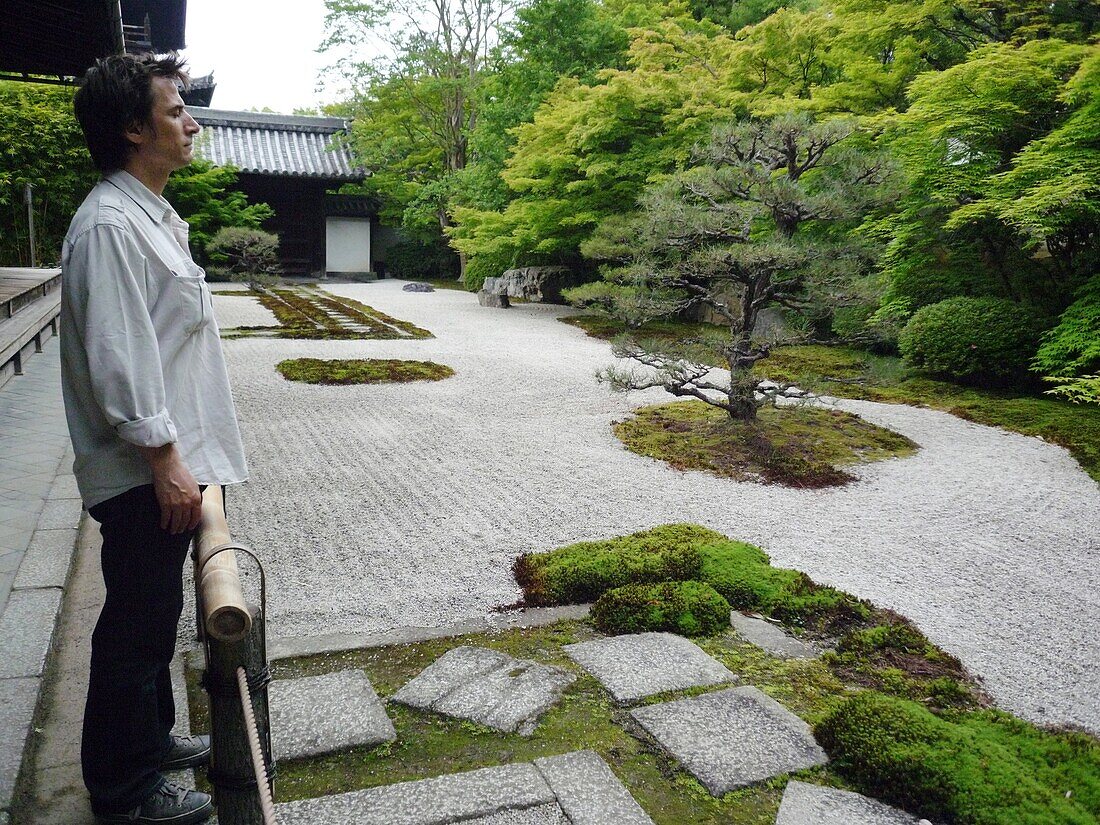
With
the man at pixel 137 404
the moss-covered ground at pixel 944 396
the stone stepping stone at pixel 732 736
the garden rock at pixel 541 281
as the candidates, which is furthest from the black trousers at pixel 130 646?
the garden rock at pixel 541 281

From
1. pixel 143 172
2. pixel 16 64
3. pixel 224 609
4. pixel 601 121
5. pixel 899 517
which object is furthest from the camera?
pixel 601 121

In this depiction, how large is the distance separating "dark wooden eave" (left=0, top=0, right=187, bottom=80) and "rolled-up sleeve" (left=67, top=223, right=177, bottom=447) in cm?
461

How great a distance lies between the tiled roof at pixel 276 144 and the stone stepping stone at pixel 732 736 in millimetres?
22427

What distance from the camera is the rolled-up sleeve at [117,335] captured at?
1.59 m

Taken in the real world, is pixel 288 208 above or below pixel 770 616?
above

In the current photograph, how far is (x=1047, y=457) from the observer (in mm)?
6277

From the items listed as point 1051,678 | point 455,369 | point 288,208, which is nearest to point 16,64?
point 455,369

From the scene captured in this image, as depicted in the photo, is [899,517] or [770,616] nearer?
[770,616]

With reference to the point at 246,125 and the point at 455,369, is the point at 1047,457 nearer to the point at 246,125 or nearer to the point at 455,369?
the point at 455,369

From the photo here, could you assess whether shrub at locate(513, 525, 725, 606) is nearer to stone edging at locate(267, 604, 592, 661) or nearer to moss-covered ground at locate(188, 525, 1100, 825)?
stone edging at locate(267, 604, 592, 661)

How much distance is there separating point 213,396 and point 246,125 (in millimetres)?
25509

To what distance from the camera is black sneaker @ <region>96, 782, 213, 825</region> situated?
182 centimetres

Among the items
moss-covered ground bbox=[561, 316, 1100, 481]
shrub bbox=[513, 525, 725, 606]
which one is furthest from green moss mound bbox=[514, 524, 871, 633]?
moss-covered ground bbox=[561, 316, 1100, 481]

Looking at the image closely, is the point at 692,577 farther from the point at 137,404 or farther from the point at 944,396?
the point at 944,396
